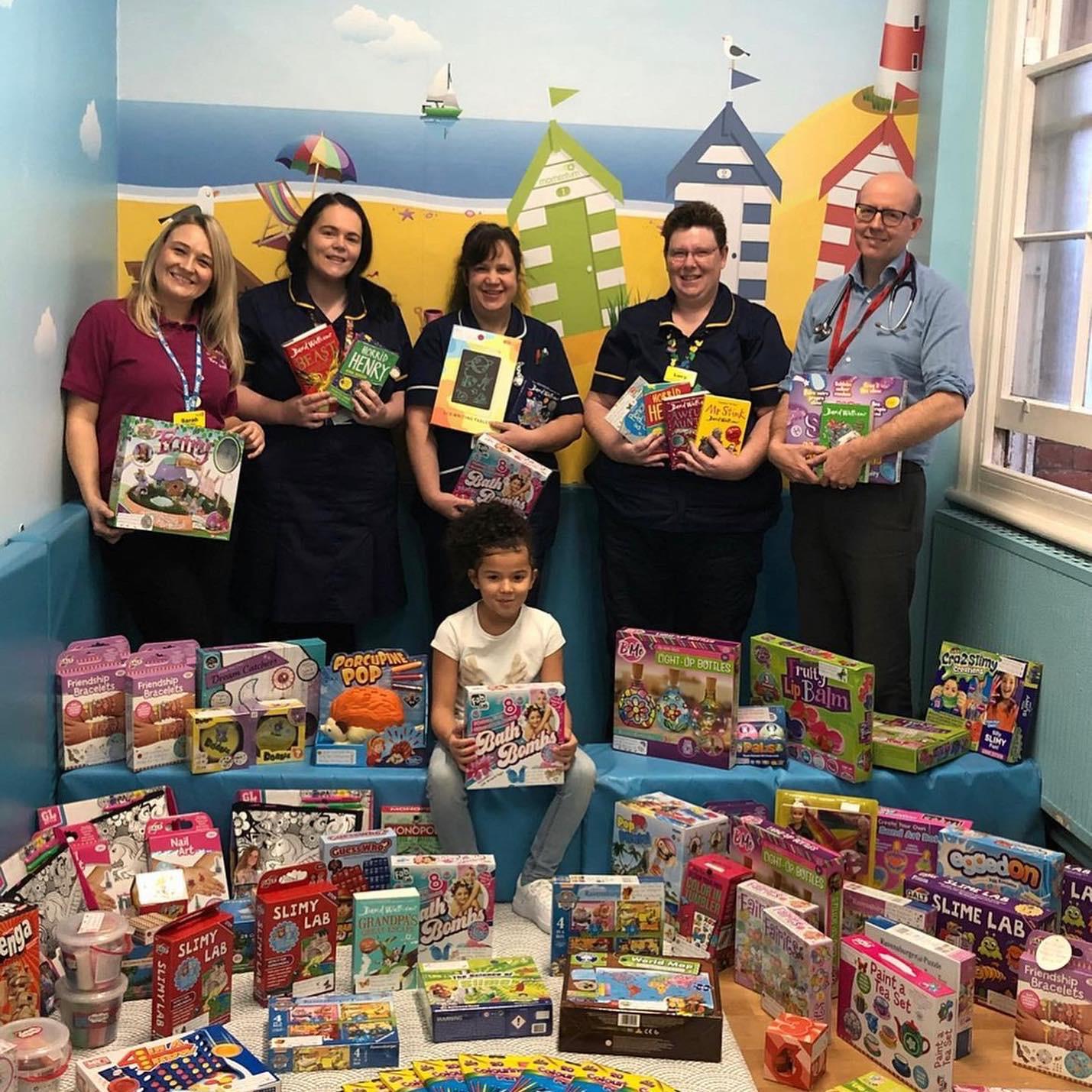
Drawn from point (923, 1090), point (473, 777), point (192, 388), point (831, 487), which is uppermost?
point (192, 388)

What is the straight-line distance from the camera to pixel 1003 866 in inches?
110

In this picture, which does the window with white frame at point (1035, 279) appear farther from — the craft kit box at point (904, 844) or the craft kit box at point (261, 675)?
the craft kit box at point (261, 675)

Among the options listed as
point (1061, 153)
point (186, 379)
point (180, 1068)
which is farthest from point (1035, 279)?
point (180, 1068)

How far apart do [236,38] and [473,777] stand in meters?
2.46

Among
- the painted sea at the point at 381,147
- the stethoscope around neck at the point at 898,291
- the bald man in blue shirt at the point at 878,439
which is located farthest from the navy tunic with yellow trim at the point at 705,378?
the painted sea at the point at 381,147

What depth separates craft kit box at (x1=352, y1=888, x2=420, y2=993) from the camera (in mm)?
2621

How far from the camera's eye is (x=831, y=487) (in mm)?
3428

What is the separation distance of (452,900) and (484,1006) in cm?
32

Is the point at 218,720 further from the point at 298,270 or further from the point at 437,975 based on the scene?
the point at 298,270

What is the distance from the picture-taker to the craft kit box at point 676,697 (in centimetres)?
323

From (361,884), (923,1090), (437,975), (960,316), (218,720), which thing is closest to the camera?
(923,1090)

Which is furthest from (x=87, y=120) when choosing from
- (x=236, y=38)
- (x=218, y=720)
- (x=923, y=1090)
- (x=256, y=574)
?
(x=923, y=1090)

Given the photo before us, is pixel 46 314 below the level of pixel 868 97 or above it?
below

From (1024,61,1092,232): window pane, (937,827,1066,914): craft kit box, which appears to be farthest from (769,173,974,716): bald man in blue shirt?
(937,827,1066,914): craft kit box
